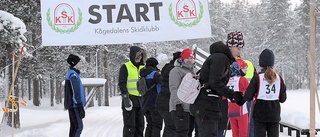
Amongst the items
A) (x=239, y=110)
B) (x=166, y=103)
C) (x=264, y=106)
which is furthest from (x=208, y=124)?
(x=166, y=103)

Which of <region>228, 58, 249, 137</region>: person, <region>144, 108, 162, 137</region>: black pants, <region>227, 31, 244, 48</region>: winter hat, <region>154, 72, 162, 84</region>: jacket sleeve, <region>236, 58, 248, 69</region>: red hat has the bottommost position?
<region>144, 108, 162, 137</region>: black pants

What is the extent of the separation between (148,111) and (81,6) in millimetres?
3455

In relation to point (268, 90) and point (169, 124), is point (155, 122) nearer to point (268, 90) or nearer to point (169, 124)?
point (169, 124)

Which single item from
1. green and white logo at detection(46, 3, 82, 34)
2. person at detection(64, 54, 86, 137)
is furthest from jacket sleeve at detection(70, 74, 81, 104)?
green and white logo at detection(46, 3, 82, 34)

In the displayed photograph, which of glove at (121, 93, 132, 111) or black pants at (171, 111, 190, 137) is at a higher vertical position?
glove at (121, 93, 132, 111)

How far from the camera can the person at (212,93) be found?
477 cm

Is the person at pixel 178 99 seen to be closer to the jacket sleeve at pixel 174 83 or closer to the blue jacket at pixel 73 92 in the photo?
the jacket sleeve at pixel 174 83

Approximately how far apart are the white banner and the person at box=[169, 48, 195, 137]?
Answer: 3.13 metres

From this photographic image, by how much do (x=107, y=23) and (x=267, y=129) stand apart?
5089 millimetres

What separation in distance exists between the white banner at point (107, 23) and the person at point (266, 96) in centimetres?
383

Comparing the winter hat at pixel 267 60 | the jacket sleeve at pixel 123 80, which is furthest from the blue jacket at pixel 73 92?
the winter hat at pixel 267 60

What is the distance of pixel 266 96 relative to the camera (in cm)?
572

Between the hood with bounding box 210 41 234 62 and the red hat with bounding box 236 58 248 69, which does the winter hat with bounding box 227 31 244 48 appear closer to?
the red hat with bounding box 236 58 248 69

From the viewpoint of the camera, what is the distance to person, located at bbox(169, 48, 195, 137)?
20.4ft
